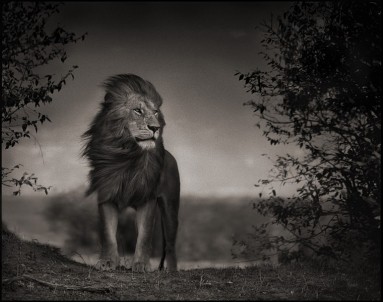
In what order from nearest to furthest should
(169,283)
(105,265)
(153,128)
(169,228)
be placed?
(169,283), (105,265), (153,128), (169,228)

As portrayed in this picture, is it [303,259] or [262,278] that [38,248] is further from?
[303,259]

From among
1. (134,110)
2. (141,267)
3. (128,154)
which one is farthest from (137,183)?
(141,267)

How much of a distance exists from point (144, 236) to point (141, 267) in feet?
1.30

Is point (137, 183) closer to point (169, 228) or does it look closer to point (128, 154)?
point (128, 154)

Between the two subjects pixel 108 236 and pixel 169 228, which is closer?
pixel 108 236

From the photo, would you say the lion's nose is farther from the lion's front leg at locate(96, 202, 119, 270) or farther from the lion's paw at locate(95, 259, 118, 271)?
the lion's paw at locate(95, 259, 118, 271)

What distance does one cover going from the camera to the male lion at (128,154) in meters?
7.21

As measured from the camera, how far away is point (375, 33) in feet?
20.1

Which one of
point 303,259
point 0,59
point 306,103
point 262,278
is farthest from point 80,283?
point 303,259

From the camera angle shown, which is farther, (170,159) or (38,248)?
(170,159)

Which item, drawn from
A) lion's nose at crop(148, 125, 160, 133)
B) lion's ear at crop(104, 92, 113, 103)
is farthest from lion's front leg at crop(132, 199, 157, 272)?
lion's ear at crop(104, 92, 113, 103)

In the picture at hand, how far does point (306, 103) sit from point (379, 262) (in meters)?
1.98

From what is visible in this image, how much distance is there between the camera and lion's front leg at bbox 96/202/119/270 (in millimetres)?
6846

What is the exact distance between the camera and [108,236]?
23.1ft
